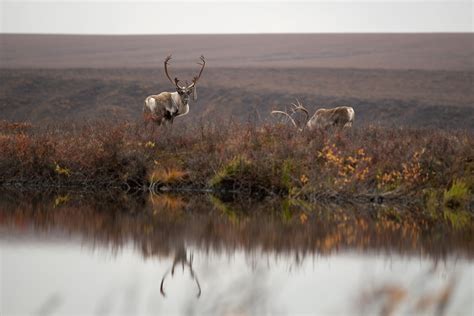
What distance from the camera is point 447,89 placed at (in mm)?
67938

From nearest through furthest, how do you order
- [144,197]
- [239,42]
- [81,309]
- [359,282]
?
[81,309] < [359,282] < [144,197] < [239,42]

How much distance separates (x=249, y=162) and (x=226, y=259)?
21.9ft

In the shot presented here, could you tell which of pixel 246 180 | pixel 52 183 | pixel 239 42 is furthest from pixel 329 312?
pixel 239 42

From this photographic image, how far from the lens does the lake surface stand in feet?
36.0

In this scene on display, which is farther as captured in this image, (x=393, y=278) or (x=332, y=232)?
(x=332, y=232)

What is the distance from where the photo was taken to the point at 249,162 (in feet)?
66.0

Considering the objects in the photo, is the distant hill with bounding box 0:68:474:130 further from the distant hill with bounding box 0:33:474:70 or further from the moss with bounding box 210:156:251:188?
the moss with bounding box 210:156:251:188

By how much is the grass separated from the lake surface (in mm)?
802

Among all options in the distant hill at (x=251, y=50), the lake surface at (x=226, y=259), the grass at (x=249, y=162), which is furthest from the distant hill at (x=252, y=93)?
the lake surface at (x=226, y=259)

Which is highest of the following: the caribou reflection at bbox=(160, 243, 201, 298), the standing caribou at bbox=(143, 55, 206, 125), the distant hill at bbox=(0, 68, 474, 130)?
the standing caribou at bbox=(143, 55, 206, 125)

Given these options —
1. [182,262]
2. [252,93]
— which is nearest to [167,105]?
[182,262]

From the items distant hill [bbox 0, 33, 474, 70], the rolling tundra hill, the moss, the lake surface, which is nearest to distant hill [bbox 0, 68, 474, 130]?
the rolling tundra hill

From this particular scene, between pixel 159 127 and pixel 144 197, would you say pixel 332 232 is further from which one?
pixel 159 127

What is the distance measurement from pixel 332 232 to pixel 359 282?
11.8ft
